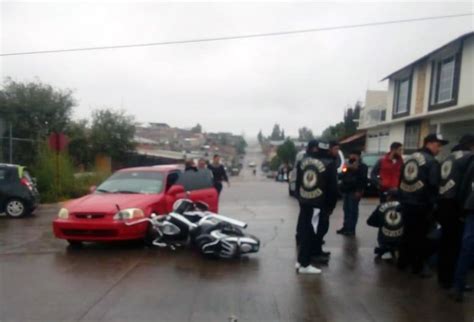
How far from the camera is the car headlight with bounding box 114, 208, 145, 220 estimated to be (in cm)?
707

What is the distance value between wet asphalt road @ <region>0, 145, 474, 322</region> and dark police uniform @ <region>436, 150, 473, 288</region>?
29 cm

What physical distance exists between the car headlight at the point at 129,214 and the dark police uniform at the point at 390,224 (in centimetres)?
376

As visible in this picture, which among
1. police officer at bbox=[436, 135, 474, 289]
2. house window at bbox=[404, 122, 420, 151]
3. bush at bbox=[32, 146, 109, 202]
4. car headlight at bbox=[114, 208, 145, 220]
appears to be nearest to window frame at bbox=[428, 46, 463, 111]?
house window at bbox=[404, 122, 420, 151]

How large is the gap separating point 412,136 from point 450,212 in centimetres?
2135

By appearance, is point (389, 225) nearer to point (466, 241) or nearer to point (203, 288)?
point (466, 241)

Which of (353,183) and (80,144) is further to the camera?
(80,144)

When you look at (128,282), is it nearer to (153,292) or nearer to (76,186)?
(153,292)

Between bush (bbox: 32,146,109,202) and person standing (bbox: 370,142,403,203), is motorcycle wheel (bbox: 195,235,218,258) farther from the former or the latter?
bush (bbox: 32,146,109,202)

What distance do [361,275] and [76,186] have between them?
1385 cm

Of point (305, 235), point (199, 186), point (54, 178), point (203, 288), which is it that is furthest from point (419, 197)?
point (54, 178)

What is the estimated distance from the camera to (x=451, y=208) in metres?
5.05

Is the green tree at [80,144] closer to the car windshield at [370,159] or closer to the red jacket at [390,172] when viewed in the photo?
the car windshield at [370,159]

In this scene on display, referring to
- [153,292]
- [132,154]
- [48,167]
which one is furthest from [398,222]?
[132,154]

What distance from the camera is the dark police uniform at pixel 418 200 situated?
5434mm
